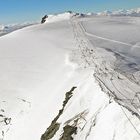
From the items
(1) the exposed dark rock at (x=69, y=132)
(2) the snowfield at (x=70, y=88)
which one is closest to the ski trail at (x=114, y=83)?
(2) the snowfield at (x=70, y=88)

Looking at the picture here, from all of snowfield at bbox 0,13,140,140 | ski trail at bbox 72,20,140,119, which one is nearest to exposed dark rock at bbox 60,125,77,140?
snowfield at bbox 0,13,140,140

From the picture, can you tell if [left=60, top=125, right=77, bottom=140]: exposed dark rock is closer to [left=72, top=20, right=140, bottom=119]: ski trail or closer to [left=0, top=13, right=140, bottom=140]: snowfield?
[left=0, top=13, right=140, bottom=140]: snowfield

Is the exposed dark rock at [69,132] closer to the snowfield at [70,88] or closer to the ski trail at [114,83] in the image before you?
the snowfield at [70,88]

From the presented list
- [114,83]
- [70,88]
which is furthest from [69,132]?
[70,88]

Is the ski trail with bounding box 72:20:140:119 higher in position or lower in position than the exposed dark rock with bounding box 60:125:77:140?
higher

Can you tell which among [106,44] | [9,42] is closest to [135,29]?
[106,44]

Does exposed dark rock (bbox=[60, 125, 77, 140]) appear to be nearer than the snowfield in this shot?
No

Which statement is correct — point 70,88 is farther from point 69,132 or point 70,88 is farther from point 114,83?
point 69,132

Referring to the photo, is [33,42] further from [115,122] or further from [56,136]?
[115,122]
